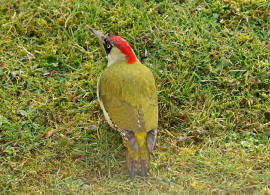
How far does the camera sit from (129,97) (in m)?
4.67

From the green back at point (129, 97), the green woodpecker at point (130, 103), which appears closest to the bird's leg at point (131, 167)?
the green woodpecker at point (130, 103)

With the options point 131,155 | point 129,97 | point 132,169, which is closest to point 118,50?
point 129,97

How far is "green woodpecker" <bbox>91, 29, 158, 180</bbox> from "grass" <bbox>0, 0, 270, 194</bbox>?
297 millimetres

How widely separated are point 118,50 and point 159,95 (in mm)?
721

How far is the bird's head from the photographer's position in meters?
5.07

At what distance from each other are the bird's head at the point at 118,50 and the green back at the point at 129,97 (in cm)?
10

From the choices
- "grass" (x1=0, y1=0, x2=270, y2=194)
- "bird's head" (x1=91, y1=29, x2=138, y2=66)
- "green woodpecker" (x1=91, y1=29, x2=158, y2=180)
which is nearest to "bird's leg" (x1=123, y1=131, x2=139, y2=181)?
"green woodpecker" (x1=91, y1=29, x2=158, y2=180)

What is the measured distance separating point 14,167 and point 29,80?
122 cm

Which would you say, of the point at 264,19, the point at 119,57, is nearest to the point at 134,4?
the point at 119,57

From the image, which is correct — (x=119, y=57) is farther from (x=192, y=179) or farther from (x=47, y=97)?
(x=192, y=179)

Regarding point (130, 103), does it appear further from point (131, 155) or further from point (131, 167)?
point (131, 167)

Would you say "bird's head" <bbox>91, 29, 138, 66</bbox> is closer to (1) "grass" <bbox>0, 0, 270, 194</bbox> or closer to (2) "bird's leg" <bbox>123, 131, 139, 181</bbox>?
(1) "grass" <bbox>0, 0, 270, 194</bbox>

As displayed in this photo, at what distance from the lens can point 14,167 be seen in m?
4.67

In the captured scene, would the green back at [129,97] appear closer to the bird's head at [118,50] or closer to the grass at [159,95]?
the bird's head at [118,50]
